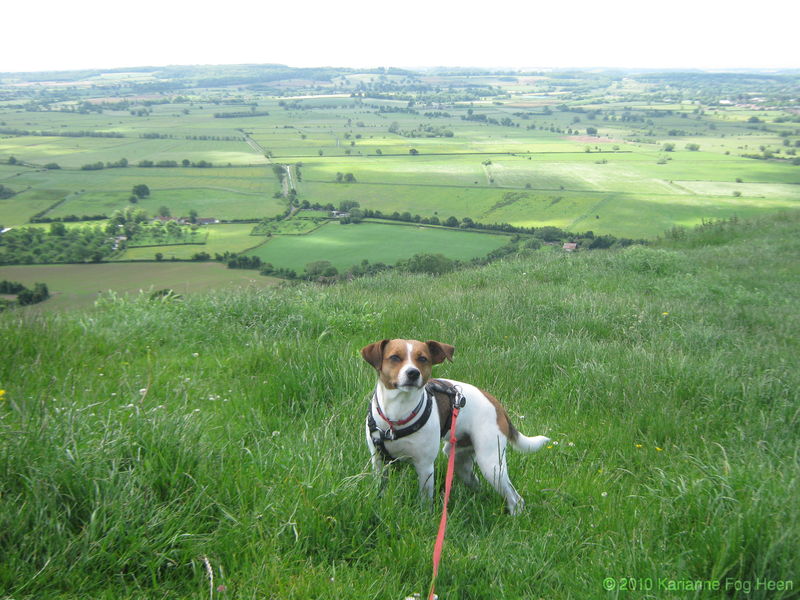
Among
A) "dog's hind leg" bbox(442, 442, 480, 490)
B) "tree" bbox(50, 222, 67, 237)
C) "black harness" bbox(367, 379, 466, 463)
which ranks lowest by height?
"tree" bbox(50, 222, 67, 237)

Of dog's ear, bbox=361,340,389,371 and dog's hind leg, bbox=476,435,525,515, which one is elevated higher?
dog's ear, bbox=361,340,389,371

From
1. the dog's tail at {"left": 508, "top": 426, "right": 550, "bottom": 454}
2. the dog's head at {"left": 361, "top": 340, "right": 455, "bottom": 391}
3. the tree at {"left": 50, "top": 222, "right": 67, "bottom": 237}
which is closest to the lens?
the dog's head at {"left": 361, "top": 340, "right": 455, "bottom": 391}

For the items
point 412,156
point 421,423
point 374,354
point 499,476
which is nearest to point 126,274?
point 374,354

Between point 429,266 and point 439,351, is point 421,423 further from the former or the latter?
point 429,266

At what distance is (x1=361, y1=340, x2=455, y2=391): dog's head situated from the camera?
11.6 ft

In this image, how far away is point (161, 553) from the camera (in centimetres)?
255

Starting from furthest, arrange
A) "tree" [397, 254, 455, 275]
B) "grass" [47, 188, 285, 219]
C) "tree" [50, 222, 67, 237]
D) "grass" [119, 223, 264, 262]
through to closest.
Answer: "grass" [47, 188, 285, 219], "tree" [50, 222, 67, 237], "grass" [119, 223, 264, 262], "tree" [397, 254, 455, 275]

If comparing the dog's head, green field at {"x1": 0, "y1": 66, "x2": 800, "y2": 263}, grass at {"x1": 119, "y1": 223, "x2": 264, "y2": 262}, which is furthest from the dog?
green field at {"x1": 0, "y1": 66, "x2": 800, "y2": 263}

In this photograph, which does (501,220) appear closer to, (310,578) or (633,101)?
(310,578)

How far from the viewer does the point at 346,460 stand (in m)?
3.56

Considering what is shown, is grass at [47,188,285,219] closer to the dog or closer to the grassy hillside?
the grassy hillside

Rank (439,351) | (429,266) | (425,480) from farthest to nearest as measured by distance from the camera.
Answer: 1. (429,266)
2. (439,351)
3. (425,480)

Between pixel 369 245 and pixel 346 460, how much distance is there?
3205 cm

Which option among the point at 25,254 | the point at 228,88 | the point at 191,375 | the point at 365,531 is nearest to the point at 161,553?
the point at 365,531
